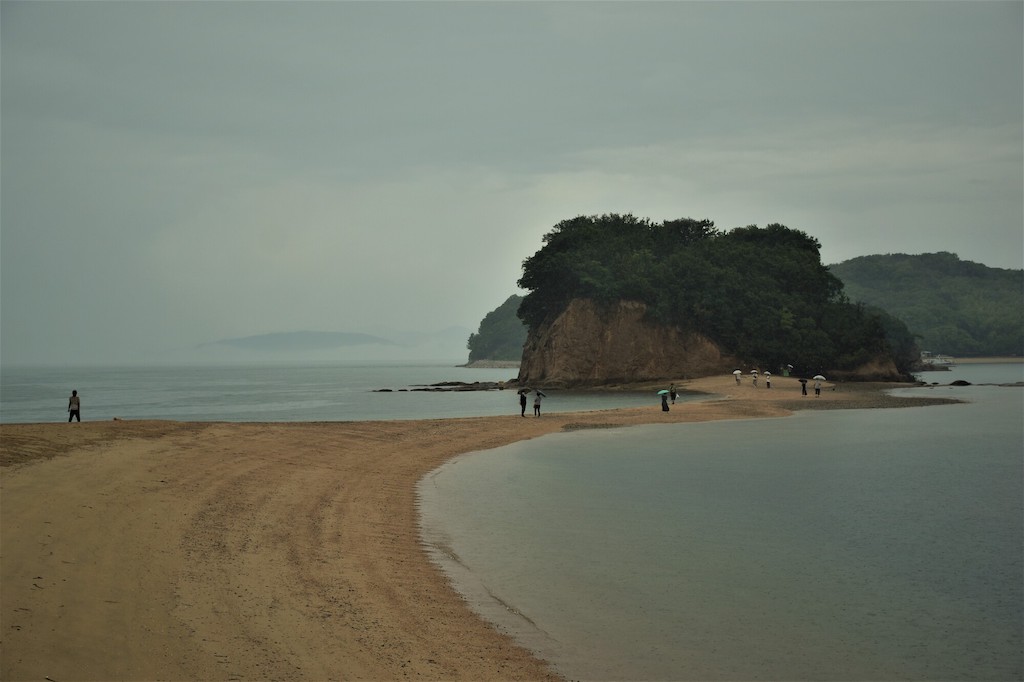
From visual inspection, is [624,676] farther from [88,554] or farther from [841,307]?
[841,307]

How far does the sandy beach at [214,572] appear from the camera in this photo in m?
9.09

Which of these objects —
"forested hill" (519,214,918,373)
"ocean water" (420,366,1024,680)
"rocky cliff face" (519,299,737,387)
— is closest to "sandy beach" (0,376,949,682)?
"ocean water" (420,366,1024,680)

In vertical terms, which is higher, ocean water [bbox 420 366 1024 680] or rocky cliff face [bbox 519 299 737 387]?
rocky cliff face [bbox 519 299 737 387]

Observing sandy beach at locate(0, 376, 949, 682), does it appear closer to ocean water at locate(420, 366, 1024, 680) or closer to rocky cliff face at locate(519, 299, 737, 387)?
ocean water at locate(420, 366, 1024, 680)

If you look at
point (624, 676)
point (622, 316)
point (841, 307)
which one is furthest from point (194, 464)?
point (841, 307)

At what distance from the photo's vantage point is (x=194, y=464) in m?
21.9

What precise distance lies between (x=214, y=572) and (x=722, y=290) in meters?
91.7

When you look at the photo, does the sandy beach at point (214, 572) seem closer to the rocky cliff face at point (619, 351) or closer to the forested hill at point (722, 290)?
the rocky cliff face at point (619, 351)

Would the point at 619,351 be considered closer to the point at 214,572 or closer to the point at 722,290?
the point at 722,290

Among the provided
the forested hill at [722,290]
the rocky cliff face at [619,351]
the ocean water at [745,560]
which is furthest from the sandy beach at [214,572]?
the forested hill at [722,290]

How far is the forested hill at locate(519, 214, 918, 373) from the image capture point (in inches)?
3775

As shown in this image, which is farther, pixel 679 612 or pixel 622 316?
pixel 622 316

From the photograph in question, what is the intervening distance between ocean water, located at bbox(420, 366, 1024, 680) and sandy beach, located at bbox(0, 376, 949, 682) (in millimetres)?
1309

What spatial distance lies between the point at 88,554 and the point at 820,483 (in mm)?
20671
